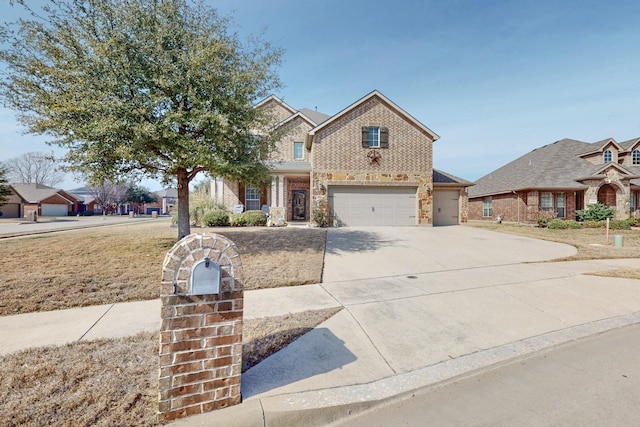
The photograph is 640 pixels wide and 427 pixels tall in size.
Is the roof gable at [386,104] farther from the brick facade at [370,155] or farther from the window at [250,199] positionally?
the window at [250,199]

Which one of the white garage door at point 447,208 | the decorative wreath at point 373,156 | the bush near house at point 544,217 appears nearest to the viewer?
the decorative wreath at point 373,156

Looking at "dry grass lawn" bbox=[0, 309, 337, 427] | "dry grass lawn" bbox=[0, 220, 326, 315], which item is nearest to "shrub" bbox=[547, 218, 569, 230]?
"dry grass lawn" bbox=[0, 220, 326, 315]

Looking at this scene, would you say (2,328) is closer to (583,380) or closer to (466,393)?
(466,393)

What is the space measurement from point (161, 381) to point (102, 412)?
0.58 meters

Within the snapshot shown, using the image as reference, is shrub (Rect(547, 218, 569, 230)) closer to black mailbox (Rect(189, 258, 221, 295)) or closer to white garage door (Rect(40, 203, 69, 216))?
black mailbox (Rect(189, 258, 221, 295))

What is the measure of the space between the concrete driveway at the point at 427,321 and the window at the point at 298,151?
1295 cm

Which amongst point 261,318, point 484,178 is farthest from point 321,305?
point 484,178

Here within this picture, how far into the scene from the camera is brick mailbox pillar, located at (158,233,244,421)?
222 cm

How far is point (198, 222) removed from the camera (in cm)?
1513

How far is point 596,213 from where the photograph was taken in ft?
64.6

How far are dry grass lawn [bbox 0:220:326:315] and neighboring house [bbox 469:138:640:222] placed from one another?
18776 mm

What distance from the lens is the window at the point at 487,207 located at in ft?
82.0

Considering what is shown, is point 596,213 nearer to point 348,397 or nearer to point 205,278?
point 348,397

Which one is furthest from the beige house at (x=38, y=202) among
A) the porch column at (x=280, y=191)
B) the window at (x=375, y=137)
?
the window at (x=375, y=137)
